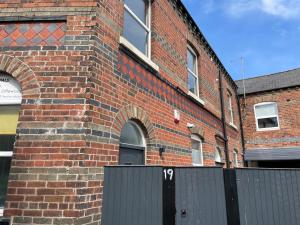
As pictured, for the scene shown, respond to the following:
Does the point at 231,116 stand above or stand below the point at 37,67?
above

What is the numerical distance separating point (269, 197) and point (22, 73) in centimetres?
429

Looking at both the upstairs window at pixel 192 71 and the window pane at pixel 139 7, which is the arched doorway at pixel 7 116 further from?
the upstairs window at pixel 192 71

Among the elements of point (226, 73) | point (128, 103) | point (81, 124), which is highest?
point (226, 73)

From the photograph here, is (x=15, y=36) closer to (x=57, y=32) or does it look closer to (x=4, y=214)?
(x=57, y=32)

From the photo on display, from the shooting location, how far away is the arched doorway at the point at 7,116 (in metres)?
3.71

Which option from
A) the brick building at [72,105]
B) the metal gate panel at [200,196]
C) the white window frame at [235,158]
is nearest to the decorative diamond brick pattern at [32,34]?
the brick building at [72,105]

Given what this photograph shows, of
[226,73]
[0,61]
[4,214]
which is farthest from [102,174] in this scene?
[226,73]

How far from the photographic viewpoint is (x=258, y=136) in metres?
15.2

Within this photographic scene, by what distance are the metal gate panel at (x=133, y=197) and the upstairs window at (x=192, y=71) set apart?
5.53m

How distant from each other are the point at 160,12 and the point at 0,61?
4387 millimetres

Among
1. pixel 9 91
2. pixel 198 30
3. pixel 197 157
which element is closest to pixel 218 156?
pixel 197 157

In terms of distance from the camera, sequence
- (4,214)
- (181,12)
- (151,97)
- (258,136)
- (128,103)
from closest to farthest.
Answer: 1. (4,214)
2. (128,103)
3. (151,97)
4. (181,12)
5. (258,136)

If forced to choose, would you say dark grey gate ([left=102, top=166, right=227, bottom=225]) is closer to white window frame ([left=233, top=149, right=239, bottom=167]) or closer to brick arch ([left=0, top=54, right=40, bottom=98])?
brick arch ([left=0, top=54, right=40, bottom=98])

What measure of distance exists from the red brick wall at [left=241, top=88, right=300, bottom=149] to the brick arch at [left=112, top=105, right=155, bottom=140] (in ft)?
39.7
